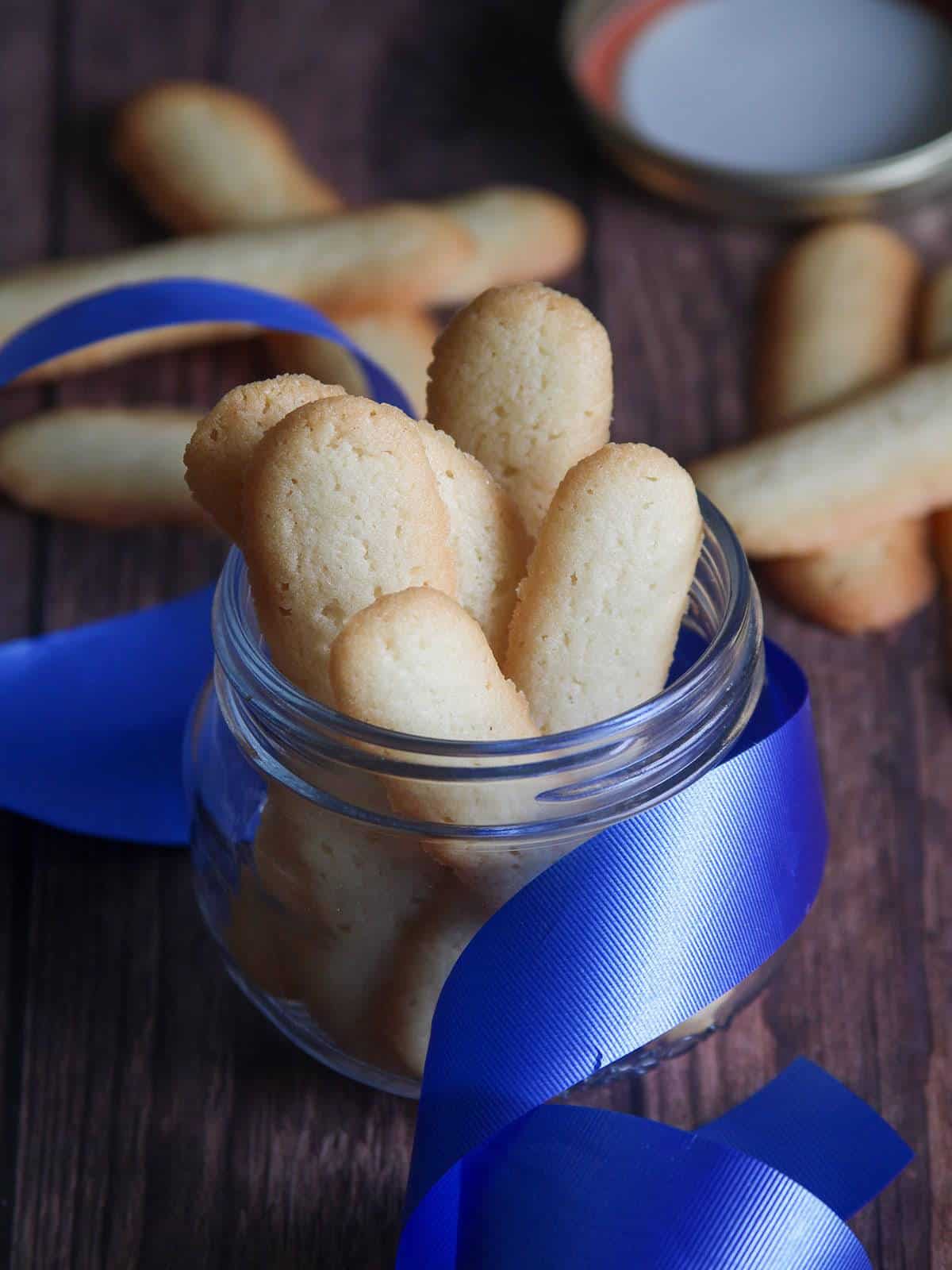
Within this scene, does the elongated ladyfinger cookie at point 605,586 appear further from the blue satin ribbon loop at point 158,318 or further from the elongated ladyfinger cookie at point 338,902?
the blue satin ribbon loop at point 158,318

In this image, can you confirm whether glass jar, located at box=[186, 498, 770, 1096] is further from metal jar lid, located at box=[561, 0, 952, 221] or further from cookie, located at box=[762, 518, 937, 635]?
metal jar lid, located at box=[561, 0, 952, 221]

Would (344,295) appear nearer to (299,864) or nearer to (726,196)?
(726,196)

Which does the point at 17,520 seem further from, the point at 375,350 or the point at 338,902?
the point at 338,902

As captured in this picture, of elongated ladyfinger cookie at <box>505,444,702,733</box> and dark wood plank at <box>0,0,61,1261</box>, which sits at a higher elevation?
elongated ladyfinger cookie at <box>505,444,702,733</box>

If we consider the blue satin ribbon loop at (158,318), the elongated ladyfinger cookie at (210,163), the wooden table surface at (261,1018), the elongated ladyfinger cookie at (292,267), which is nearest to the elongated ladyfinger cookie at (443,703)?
the wooden table surface at (261,1018)

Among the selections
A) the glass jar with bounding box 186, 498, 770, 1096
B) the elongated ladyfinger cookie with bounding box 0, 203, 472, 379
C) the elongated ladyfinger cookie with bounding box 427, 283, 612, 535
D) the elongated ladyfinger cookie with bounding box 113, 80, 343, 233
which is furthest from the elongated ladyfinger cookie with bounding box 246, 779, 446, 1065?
the elongated ladyfinger cookie with bounding box 113, 80, 343, 233

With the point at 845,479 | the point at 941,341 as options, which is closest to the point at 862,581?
the point at 845,479
